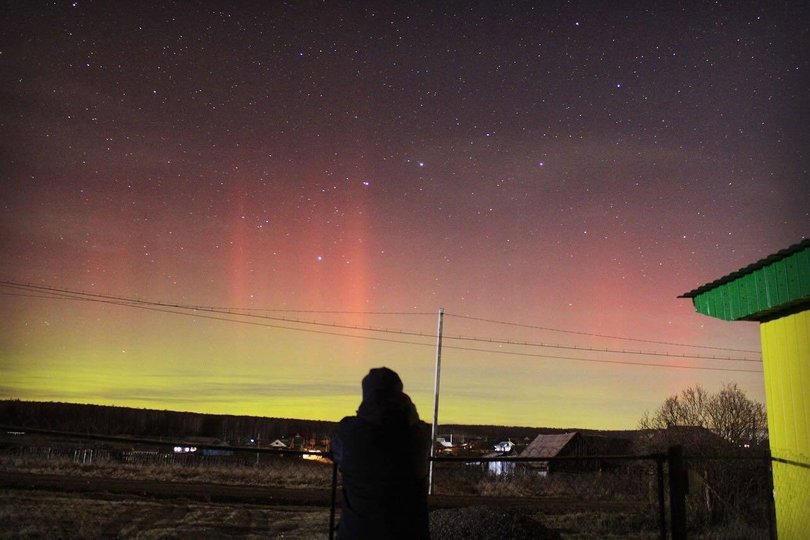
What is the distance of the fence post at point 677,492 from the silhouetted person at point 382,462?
3526 mm

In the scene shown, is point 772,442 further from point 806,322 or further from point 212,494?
point 212,494

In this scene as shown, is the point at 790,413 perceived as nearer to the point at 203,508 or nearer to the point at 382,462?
the point at 382,462

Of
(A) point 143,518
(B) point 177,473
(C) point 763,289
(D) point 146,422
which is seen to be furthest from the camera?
(D) point 146,422

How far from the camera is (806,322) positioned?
806 centimetres

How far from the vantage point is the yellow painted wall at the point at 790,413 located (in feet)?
26.7

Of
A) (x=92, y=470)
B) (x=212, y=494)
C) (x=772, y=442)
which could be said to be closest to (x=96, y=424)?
(x=92, y=470)

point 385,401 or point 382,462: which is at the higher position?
point 385,401

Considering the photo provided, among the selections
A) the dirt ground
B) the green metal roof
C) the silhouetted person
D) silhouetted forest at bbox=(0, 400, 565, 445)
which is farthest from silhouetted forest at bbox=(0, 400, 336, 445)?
the silhouetted person

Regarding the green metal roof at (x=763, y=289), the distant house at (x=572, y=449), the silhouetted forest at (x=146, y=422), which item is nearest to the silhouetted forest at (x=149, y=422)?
the silhouetted forest at (x=146, y=422)

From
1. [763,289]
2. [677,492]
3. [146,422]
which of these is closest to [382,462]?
[677,492]

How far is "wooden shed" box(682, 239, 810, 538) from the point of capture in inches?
311

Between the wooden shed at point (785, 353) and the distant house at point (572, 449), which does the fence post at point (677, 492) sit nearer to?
the wooden shed at point (785, 353)

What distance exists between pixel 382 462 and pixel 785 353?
703cm

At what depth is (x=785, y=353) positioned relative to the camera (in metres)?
8.64
